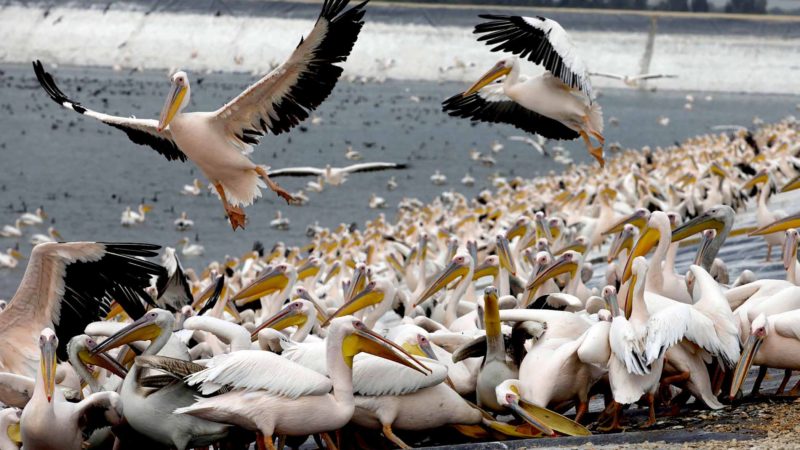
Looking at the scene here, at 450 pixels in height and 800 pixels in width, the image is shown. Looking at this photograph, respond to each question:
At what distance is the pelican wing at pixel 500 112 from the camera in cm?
705

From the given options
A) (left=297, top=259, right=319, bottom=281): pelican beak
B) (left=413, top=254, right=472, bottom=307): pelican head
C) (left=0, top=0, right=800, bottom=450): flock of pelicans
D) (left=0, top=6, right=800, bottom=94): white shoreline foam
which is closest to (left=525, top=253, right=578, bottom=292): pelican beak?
(left=0, top=0, right=800, bottom=450): flock of pelicans

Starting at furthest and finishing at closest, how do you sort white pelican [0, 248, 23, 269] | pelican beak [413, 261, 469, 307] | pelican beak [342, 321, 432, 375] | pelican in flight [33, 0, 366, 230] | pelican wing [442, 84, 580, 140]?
white pelican [0, 248, 23, 269], pelican wing [442, 84, 580, 140], pelican beak [413, 261, 469, 307], pelican in flight [33, 0, 366, 230], pelican beak [342, 321, 432, 375]

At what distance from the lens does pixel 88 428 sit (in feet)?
13.6

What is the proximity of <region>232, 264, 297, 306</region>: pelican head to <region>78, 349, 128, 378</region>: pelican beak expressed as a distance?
1.80 meters

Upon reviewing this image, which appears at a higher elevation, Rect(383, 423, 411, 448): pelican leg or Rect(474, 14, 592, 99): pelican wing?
Rect(474, 14, 592, 99): pelican wing

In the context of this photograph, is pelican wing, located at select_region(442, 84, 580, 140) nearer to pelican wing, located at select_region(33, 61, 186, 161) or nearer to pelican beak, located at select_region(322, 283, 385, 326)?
pelican wing, located at select_region(33, 61, 186, 161)

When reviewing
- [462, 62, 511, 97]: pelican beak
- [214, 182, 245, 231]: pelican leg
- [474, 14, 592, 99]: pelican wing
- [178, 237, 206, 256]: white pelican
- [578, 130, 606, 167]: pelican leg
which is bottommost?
[178, 237, 206, 256]: white pelican

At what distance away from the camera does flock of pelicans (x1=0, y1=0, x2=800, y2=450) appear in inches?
156

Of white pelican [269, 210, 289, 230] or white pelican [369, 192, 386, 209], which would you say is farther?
white pelican [369, 192, 386, 209]

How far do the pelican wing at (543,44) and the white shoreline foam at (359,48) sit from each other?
54.6 metres

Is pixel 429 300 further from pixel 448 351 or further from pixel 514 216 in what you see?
pixel 514 216

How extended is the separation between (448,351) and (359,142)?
27739mm

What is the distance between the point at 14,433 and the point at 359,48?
201ft

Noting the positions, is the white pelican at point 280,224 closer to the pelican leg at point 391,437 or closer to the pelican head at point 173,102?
the pelican head at point 173,102
